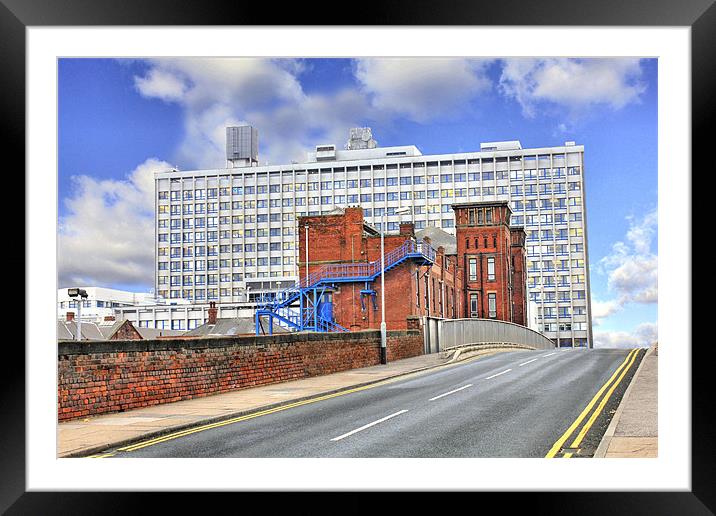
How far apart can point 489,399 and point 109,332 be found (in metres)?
63.9

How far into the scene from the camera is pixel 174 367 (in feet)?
63.0

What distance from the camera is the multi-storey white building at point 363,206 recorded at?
12494 centimetres

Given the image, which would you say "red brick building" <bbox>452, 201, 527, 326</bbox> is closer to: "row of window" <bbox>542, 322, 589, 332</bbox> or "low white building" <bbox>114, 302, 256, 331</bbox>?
"low white building" <bbox>114, 302, 256, 331</bbox>

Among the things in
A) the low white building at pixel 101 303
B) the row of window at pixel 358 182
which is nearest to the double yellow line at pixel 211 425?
the low white building at pixel 101 303

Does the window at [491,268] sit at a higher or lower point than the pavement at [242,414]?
higher

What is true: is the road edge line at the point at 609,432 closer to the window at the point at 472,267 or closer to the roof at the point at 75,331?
the roof at the point at 75,331

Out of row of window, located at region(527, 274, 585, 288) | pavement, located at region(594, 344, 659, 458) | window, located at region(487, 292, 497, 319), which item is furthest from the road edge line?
row of window, located at region(527, 274, 585, 288)

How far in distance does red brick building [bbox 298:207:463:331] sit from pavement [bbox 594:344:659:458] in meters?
30.5

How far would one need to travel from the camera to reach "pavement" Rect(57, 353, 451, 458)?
13109mm
